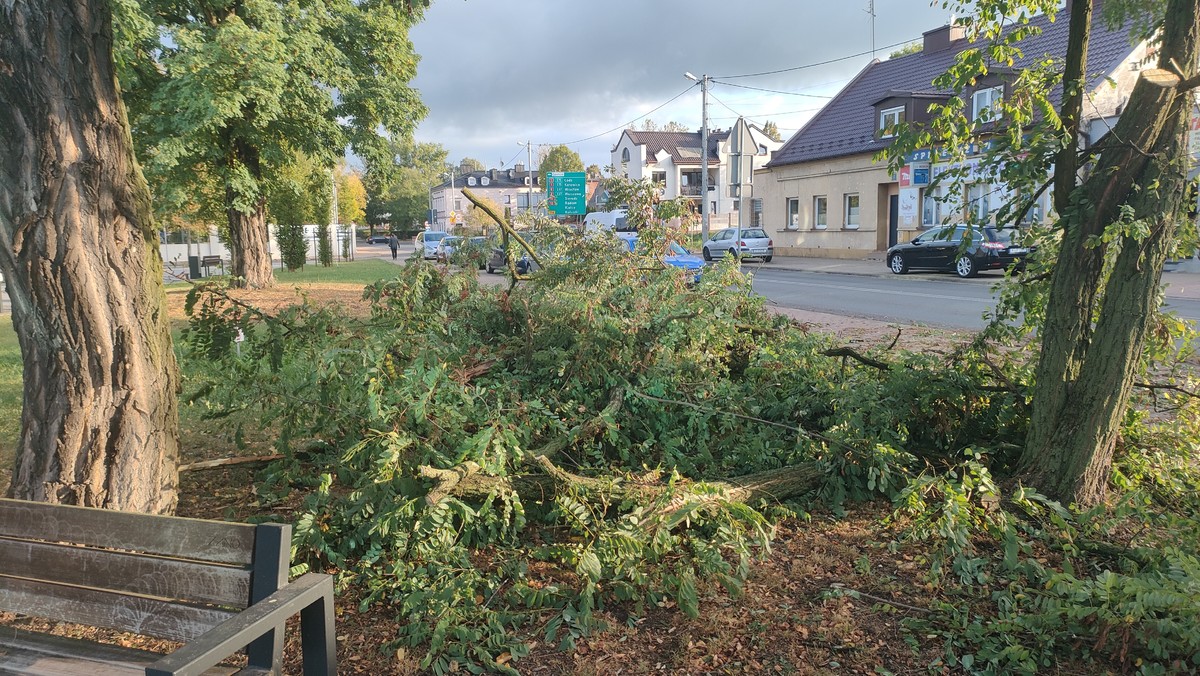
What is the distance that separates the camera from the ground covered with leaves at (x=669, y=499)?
2982 millimetres

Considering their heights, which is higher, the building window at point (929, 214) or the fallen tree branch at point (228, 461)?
the building window at point (929, 214)

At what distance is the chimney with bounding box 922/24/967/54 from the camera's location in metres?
32.8

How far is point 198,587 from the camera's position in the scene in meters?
2.46

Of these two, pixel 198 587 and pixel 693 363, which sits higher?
pixel 693 363

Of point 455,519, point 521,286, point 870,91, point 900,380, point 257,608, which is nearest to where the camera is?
point 257,608

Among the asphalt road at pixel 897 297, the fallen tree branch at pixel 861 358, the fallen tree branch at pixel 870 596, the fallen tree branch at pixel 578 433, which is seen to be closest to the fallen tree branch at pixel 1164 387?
the fallen tree branch at pixel 861 358

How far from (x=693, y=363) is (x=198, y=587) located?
11.2ft

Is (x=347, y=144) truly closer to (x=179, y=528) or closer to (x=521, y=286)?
(x=521, y=286)

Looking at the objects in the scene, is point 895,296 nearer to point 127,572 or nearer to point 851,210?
point 127,572

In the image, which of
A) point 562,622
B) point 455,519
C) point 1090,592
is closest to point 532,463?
point 455,519

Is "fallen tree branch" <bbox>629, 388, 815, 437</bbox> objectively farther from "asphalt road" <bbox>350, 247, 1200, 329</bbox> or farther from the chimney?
the chimney

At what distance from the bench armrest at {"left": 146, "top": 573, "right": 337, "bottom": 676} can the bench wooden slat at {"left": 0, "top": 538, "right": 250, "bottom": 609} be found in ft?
0.56

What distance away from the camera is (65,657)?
254cm

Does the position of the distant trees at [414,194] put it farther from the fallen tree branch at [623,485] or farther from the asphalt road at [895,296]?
the fallen tree branch at [623,485]
